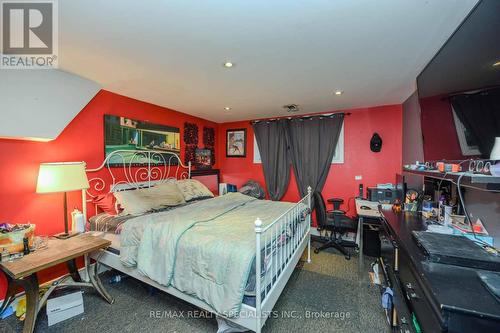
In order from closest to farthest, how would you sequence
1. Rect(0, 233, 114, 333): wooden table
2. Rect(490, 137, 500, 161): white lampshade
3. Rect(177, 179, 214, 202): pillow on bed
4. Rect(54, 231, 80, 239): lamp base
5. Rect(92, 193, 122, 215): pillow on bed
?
Rect(490, 137, 500, 161): white lampshade → Rect(0, 233, 114, 333): wooden table → Rect(54, 231, 80, 239): lamp base → Rect(92, 193, 122, 215): pillow on bed → Rect(177, 179, 214, 202): pillow on bed

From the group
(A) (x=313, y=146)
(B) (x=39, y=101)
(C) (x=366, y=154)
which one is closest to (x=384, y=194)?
(C) (x=366, y=154)

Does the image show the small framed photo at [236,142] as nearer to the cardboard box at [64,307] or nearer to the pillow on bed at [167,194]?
the pillow on bed at [167,194]

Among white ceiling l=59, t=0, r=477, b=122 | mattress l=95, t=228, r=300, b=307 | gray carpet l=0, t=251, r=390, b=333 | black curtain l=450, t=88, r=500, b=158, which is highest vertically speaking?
white ceiling l=59, t=0, r=477, b=122

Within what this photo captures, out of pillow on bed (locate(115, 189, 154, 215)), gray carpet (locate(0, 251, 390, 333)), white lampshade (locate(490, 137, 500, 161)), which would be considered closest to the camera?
white lampshade (locate(490, 137, 500, 161))

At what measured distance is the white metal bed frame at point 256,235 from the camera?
1.52m

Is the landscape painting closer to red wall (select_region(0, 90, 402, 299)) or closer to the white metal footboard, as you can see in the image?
red wall (select_region(0, 90, 402, 299))

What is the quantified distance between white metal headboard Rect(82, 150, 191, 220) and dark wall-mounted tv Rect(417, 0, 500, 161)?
3.48m

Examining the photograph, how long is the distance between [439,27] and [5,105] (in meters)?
3.53

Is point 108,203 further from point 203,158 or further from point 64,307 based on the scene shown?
point 203,158

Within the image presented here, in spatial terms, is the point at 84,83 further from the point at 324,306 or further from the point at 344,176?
the point at 344,176

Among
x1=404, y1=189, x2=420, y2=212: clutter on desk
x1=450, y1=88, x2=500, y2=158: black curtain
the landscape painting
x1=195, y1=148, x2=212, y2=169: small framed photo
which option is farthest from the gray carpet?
x1=195, y1=148, x2=212, y2=169: small framed photo

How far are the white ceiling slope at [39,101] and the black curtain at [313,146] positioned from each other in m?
3.23

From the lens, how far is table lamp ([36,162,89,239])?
80.3 inches

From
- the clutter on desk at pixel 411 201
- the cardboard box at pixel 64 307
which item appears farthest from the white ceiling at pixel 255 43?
the cardboard box at pixel 64 307
